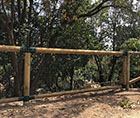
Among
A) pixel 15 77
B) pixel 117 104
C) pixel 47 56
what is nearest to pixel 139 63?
pixel 117 104

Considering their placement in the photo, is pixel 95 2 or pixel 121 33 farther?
pixel 121 33

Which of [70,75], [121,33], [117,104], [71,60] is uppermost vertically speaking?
[121,33]

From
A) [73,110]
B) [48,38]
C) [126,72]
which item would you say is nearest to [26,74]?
[73,110]

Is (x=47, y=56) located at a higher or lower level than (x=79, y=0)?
lower

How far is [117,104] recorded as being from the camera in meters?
3.30

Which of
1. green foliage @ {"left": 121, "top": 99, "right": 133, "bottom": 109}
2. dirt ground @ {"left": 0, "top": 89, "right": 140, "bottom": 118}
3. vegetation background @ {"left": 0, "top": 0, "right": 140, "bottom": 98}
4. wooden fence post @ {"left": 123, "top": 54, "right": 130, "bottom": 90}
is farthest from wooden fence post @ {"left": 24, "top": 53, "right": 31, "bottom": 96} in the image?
wooden fence post @ {"left": 123, "top": 54, "right": 130, "bottom": 90}

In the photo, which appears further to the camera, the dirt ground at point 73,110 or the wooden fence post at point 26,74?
the wooden fence post at point 26,74

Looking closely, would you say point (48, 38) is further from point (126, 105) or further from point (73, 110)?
point (126, 105)

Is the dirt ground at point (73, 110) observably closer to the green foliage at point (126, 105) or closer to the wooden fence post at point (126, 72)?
the green foliage at point (126, 105)

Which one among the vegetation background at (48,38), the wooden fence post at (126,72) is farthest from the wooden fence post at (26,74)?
the wooden fence post at (126,72)

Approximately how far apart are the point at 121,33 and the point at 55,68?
668 centimetres

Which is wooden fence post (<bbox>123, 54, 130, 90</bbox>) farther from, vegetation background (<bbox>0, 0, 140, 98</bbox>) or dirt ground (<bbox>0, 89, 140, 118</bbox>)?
vegetation background (<bbox>0, 0, 140, 98</bbox>)

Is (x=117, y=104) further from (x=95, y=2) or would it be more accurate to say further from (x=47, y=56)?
(x=95, y=2)

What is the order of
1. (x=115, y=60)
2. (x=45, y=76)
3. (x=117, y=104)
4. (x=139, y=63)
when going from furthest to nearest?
(x=115, y=60), (x=139, y=63), (x=45, y=76), (x=117, y=104)
